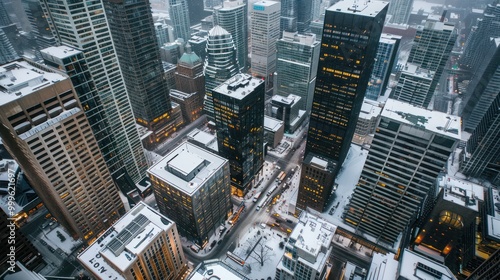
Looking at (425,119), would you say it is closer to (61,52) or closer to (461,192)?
(461,192)

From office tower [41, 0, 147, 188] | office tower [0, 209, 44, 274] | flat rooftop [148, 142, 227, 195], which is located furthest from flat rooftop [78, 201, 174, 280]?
office tower [41, 0, 147, 188]

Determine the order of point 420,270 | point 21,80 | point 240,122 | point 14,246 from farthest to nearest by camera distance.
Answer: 1. point 240,122
2. point 14,246
3. point 21,80
4. point 420,270

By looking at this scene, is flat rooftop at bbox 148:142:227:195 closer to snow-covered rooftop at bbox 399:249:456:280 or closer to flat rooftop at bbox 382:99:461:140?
flat rooftop at bbox 382:99:461:140

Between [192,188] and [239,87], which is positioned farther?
[239,87]

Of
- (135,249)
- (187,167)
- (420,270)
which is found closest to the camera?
(420,270)

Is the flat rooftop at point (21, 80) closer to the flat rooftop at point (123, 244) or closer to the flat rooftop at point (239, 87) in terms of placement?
the flat rooftop at point (123, 244)

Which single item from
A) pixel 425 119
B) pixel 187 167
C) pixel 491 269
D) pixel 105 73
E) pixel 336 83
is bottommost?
pixel 187 167

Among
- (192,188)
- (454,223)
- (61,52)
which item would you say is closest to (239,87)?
(192,188)

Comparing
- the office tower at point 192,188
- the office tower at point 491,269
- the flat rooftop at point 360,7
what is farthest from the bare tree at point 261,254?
the flat rooftop at point 360,7
